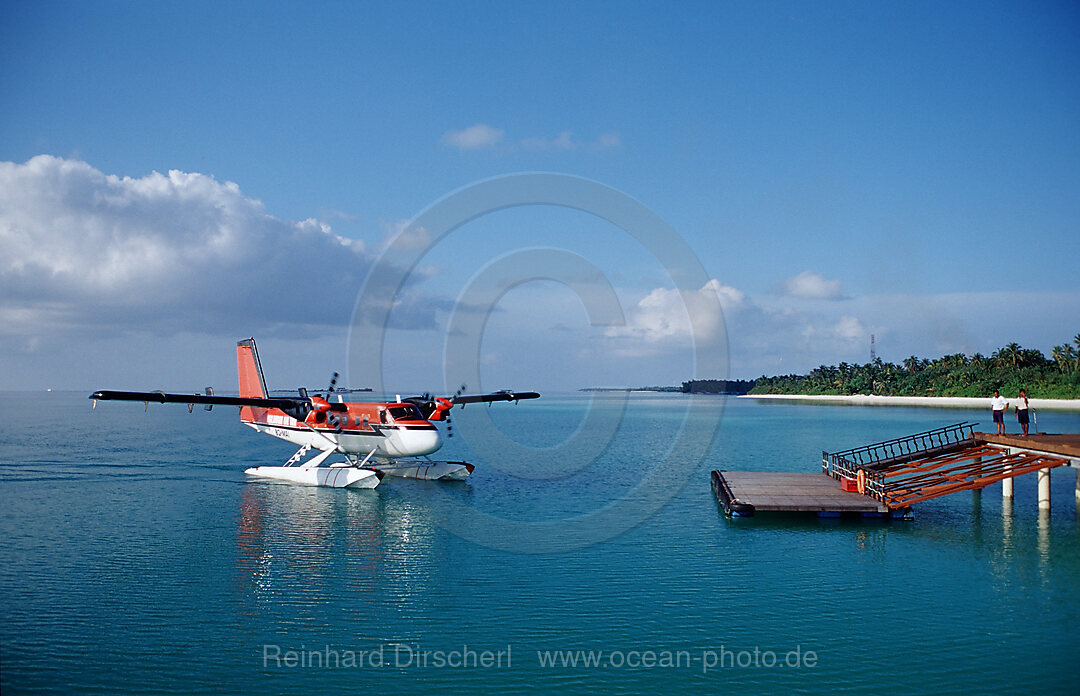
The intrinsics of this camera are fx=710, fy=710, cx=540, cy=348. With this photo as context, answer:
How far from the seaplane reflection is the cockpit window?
4012 mm

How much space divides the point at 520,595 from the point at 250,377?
Answer: 33237 millimetres

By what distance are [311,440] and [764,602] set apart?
2920 centimetres

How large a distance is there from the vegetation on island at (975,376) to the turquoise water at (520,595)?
90.9 m

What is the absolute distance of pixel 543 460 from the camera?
5428 cm

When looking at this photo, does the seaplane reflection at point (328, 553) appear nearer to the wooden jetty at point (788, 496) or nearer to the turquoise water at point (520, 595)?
the turquoise water at point (520, 595)

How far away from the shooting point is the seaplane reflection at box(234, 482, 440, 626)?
18469mm

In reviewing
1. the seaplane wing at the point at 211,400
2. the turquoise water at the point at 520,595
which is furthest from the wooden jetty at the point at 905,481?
the seaplane wing at the point at 211,400

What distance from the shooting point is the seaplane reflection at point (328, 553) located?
18469 mm

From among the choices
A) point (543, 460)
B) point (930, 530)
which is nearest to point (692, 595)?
point (930, 530)

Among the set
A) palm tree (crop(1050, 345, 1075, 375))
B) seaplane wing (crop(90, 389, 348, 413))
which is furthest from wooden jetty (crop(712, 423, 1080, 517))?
palm tree (crop(1050, 345, 1075, 375))

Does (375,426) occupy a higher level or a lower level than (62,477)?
higher

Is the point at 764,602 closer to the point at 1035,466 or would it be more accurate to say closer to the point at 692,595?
the point at 692,595

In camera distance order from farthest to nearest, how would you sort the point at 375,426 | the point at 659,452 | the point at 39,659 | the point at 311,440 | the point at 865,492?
the point at 659,452
the point at 311,440
the point at 375,426
the point at 865,492
the point at 39,659

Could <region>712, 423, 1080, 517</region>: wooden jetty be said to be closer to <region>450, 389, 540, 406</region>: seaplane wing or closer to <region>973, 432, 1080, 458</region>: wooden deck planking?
<region>973, 432, 1080, 458</region>: wooden deck planking
